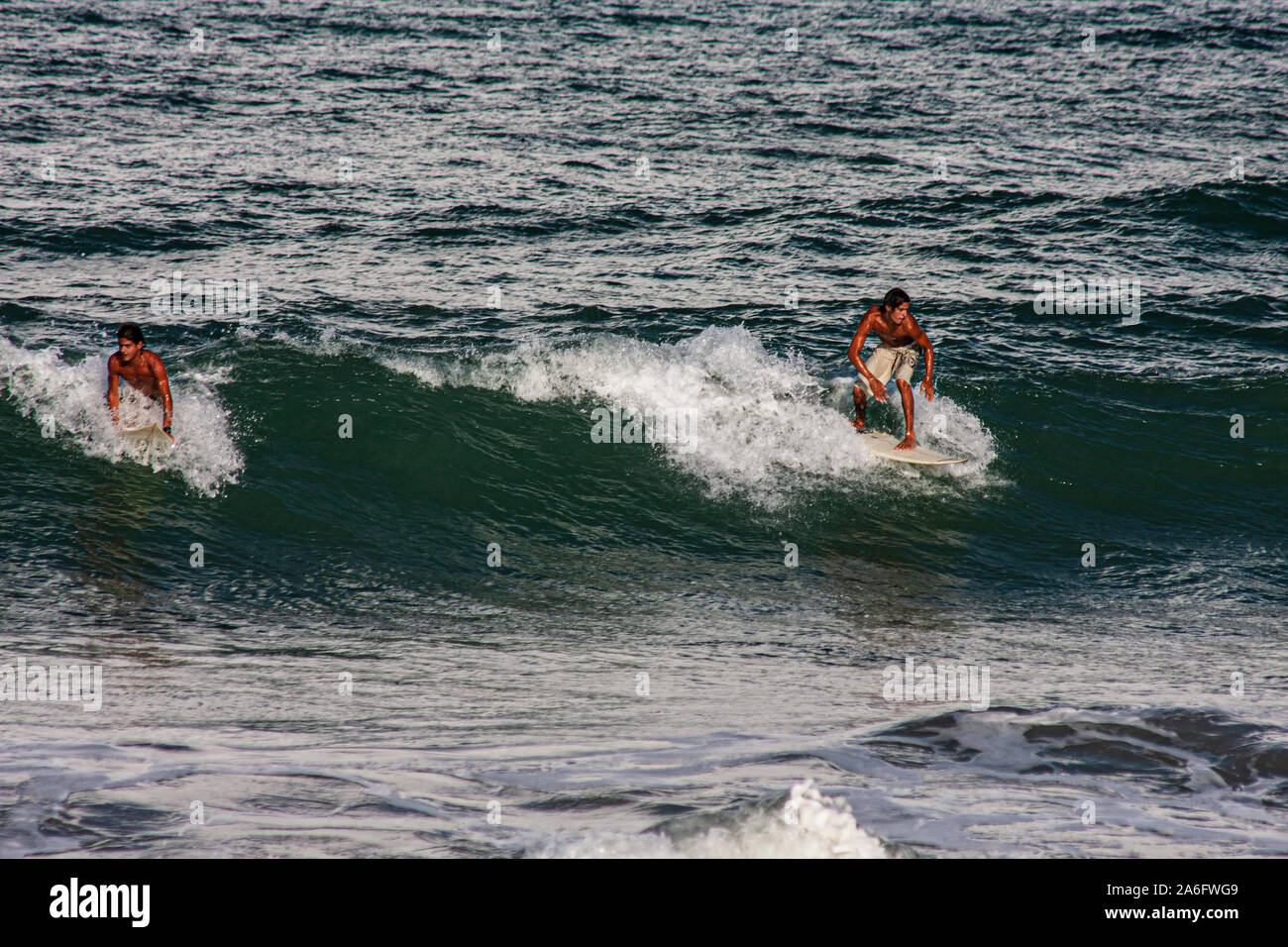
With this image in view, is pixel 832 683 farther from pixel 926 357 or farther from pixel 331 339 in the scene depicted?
pixel 331 339

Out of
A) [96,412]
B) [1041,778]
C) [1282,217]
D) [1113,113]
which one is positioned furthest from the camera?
[1113,113]

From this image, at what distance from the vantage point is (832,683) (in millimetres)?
7375

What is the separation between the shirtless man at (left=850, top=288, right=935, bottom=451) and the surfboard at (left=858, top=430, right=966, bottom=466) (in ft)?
0.26

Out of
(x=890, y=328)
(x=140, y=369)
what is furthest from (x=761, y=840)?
(x=140, y=369)

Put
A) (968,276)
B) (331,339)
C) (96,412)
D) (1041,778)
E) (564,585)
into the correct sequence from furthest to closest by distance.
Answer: (968,276) → (331,339) → (96,412) → (564,585) → (1041,778)

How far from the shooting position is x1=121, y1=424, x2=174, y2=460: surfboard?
36.7 ft

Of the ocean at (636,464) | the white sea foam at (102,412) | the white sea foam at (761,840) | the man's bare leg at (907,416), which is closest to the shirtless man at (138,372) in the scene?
the white sea foam at (102,412)

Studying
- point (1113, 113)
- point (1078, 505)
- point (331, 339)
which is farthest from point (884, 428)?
point (1113, 113)

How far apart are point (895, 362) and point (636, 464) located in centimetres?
280

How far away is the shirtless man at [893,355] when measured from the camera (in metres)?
11.1

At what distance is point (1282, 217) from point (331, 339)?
45.7 feet

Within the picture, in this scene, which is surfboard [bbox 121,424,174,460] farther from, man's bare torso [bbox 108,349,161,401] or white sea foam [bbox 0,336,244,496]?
man's bare torso [bbox 108,349,161,401]

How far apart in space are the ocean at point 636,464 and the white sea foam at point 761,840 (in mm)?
22

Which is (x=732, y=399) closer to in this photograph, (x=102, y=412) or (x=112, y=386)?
(x=112, y=386)
